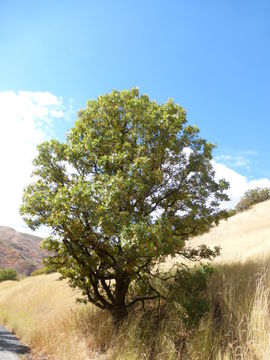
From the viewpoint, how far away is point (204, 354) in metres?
7.30

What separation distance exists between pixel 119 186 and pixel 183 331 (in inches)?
193

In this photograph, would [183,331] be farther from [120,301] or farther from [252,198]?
[252,198]

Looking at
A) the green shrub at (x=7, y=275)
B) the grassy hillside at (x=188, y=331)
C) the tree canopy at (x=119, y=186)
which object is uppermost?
the tree canopy at (x=119, y=186)

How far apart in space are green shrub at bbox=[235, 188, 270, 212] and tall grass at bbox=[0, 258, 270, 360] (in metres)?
49.3

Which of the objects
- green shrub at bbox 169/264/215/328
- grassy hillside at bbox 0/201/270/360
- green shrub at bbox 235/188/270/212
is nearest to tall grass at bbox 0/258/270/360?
grassy hillside at bbox 0/201/270/360

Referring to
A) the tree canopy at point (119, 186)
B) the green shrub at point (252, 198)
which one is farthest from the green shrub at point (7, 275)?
the tree canopy at point (119, 186)

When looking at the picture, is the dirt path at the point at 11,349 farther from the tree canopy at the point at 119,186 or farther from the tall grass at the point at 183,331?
the tree canopy at the point at 119,186

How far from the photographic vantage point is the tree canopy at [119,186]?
939 centimetres

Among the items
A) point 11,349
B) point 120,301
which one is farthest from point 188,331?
point 11,349

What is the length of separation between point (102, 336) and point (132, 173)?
5.88m

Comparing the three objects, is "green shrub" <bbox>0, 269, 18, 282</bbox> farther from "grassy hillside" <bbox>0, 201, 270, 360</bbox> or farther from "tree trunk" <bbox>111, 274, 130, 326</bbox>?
"tree trunk" <bbox>111, 274, 130, 326</bbox>

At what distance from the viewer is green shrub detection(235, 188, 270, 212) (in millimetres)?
57781

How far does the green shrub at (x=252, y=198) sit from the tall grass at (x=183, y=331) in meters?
49.3

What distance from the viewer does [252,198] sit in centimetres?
5862
